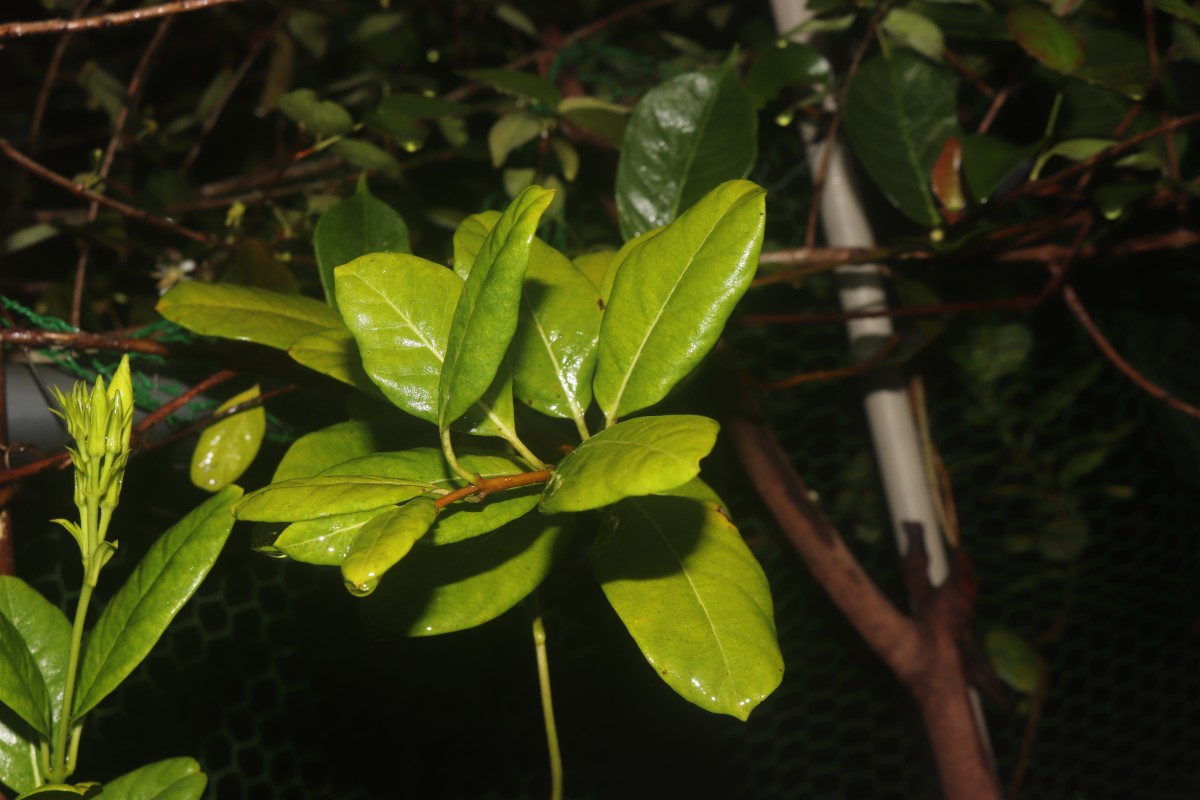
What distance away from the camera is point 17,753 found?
508 millimetres

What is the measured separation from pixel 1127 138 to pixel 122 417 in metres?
0.88

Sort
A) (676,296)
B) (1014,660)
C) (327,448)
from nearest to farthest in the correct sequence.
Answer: (676,296) → (327,448) → (1014,660)

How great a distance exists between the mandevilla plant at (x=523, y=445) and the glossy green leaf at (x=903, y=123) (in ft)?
1.21

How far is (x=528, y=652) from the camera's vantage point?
4.04 ft

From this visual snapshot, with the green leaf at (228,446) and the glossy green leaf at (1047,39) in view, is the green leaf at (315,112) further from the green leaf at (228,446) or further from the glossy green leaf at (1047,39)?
the glossy green leaf at (1047,39)

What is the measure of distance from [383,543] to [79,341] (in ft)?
1.41

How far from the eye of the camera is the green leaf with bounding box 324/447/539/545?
438mm

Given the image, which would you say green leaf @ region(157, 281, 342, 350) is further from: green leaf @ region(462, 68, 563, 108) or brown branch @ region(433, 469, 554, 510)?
green leaf @ region(462, 68, 563, 108)

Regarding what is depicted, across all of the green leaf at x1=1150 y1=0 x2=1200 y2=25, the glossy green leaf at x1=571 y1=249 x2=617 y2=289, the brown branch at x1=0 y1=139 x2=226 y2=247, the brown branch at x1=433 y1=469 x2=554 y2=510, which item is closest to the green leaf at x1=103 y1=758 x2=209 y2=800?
the brown branch at x1=433 y1=469 x2=554 y2=510

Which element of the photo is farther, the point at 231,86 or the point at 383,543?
the point at 231,86

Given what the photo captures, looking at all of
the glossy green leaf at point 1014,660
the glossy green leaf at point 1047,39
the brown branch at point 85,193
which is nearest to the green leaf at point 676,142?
the glossy green leaf at point 1047,39

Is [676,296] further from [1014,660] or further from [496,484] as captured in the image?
[1014,660]

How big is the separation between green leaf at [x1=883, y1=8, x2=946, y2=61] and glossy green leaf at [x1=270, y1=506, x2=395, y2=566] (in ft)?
2.36

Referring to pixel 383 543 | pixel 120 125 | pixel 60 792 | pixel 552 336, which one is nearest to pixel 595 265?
pixel 552 336
